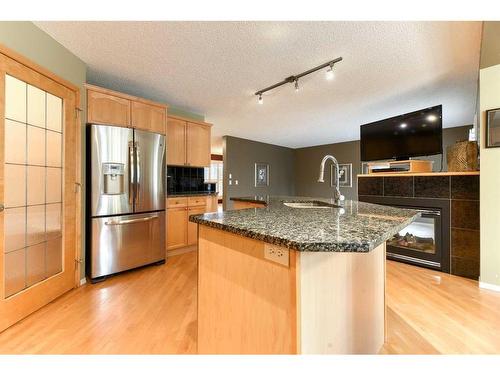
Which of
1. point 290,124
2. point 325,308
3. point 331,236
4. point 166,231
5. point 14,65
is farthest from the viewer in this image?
point 290,124

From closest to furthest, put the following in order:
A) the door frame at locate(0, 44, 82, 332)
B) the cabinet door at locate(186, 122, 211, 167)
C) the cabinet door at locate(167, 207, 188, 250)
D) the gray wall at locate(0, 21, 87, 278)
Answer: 1. the gray wall at locate(0, 21, 87, 278)
2. the door frame at locate(0, 44, 82, 332)
3. the cabinet door at locate(167, 207, 188, 250)
4. the cabinet door at locate(186, 122, 211, 167)

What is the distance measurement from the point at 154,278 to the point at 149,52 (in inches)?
89.1

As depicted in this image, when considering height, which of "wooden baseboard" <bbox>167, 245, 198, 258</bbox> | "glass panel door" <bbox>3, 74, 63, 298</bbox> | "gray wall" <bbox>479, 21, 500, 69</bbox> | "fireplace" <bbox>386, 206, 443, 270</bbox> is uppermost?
"gray wall" <bbox>479, 21, 500, 69</bbox>

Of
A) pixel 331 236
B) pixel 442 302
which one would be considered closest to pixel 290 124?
pixel 442 302

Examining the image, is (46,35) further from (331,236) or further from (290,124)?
(290,124)

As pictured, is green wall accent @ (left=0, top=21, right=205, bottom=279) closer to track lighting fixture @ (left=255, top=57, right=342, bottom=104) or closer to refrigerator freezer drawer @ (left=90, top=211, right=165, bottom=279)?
refrigerator freezer drawer @ (left=90, top=211, right=165, bottom=279)

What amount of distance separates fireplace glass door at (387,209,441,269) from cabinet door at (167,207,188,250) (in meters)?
2.79

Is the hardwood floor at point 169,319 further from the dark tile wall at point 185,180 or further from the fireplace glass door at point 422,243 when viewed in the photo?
the dark tile wall at point 185,180

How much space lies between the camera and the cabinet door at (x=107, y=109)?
241 cm

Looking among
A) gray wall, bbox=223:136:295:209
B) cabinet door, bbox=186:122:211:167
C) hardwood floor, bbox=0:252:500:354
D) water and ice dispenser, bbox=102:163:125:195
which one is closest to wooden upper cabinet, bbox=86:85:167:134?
water and ice dispenser, bbox=102:163:125:195

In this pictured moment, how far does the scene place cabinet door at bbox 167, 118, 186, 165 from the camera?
3.34m

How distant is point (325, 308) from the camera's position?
85cm

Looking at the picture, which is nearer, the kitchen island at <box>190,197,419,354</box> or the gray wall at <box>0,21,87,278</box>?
the kitchen island at <box>190,197,419,354</box>

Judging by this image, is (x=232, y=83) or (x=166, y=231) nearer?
(x=232, y=83)
